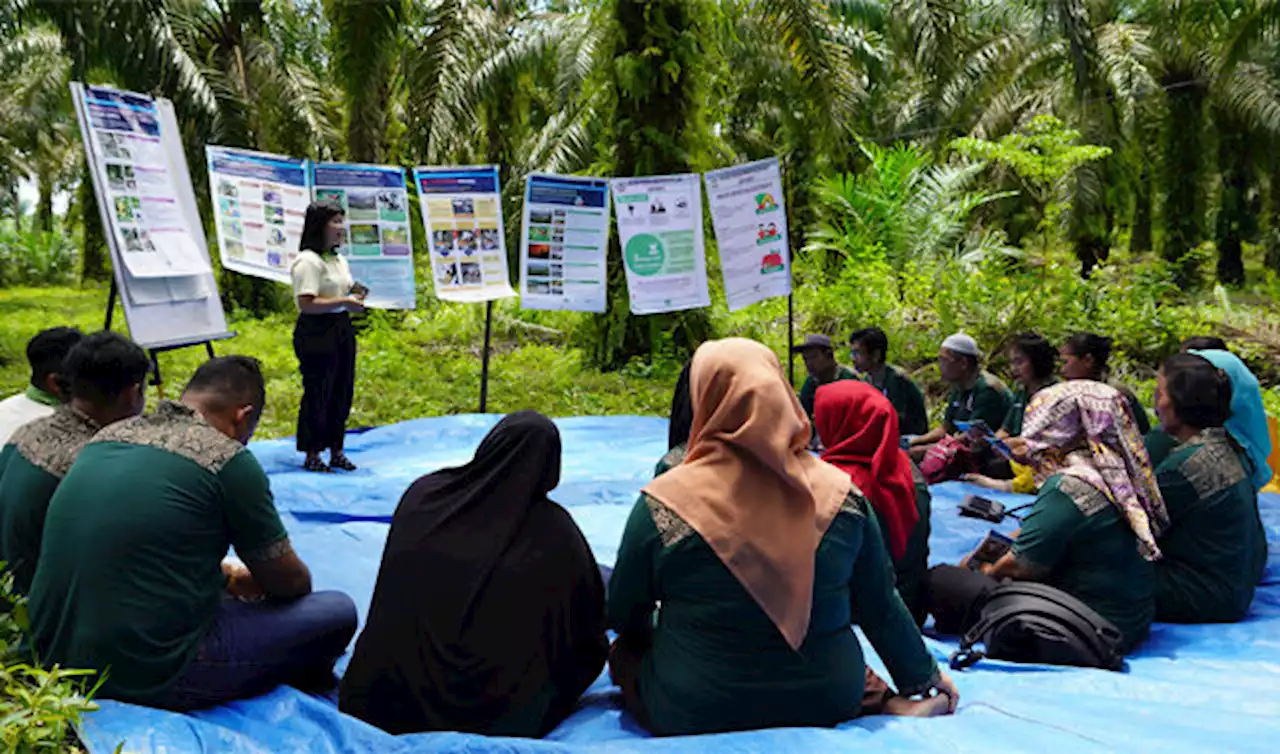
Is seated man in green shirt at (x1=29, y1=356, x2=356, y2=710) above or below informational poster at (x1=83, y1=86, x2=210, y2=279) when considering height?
below

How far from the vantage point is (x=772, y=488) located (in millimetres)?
2582

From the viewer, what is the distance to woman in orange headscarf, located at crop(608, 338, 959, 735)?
8.38 ft

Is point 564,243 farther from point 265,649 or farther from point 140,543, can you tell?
point 140,543

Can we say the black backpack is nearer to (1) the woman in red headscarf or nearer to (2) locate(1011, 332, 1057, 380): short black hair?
(1) the woman in red headscarf

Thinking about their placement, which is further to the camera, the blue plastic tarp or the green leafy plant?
the blue plastic tarp

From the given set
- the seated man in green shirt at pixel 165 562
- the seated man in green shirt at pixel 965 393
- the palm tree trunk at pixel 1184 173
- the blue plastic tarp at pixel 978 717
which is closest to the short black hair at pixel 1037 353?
the seated man in green shirt at pixel 965 393

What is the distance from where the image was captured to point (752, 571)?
254cm

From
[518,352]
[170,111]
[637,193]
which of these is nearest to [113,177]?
[170,111]

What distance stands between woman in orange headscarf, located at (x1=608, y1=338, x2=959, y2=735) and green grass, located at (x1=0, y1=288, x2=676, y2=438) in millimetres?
6306

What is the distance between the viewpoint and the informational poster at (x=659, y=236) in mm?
8086

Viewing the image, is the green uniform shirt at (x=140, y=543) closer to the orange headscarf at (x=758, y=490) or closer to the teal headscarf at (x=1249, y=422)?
the orange headscarf at (x=758, y=490)

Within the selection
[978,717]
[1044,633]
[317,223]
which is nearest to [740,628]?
[978,717]

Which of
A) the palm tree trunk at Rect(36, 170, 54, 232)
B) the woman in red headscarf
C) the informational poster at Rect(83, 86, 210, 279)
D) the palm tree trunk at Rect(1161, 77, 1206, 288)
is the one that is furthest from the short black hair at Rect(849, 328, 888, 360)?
the palm tree trunk at Rect(36, 170, 54, 232)

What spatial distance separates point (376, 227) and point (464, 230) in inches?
26.3
